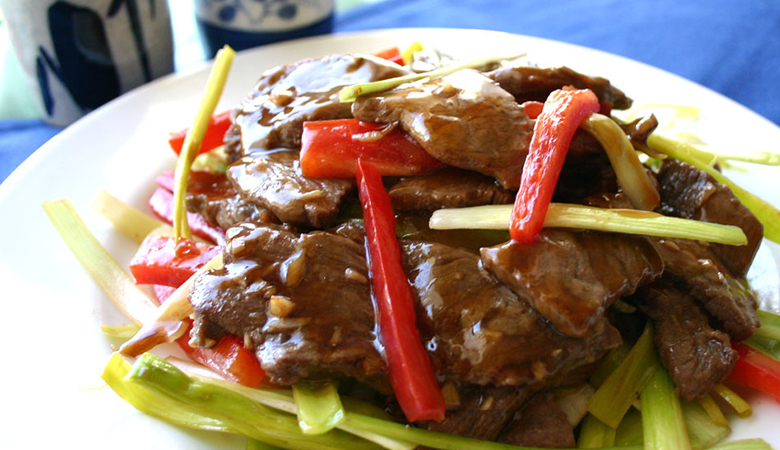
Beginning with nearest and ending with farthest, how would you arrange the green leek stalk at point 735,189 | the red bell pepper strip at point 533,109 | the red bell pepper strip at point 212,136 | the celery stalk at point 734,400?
the celery stalk at point 734,400, the red bell pepper strip at point 533,109, the green leek stalk at point 735,189, the red bell pepper strip at point 212,136

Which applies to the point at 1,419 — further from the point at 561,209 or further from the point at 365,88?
the point at 561,209

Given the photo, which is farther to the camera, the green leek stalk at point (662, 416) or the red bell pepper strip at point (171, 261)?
the red bell pepper strip at point (171, 261)

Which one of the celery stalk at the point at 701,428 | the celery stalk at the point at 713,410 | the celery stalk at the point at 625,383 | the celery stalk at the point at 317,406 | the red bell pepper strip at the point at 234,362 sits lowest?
the celery stalk at the point at 701,428

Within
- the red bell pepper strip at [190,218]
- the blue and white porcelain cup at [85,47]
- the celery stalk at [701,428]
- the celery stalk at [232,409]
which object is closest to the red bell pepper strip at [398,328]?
the celery stalk at [232,409]

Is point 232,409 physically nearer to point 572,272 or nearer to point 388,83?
point 572,272

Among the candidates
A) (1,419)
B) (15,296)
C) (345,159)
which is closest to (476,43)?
(345,159)

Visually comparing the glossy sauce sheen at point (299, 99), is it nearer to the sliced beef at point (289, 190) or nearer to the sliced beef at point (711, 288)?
the sliced beef at point (289, 190)

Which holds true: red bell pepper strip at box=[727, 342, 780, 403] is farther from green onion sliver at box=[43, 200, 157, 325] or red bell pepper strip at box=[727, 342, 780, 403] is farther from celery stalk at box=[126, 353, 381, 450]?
green onion sliver at box=[43, 200, 157, 325]
